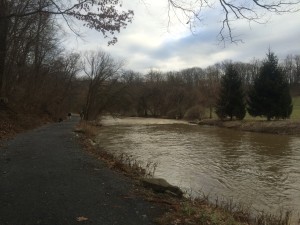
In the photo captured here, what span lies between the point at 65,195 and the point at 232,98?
140 ft

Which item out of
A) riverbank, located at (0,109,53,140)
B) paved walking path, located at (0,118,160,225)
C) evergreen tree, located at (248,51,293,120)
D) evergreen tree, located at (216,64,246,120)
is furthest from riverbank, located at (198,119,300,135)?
paved walking path, located at (0,118,160,225)

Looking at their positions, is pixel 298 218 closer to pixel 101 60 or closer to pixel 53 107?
pixel 53 107

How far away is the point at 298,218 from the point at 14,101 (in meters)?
26.9

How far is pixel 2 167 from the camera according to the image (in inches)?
412

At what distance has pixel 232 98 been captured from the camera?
159 ft

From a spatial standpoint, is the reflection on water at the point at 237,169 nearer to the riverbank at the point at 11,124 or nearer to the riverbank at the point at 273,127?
the riverbank at the point at 11,124

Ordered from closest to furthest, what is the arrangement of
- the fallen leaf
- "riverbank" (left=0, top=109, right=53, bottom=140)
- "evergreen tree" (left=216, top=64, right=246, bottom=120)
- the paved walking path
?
1. the fallen leaf
2. the paved walking path
3. "riverbank" (left=0, top=109, right=53, bottom=140)
4. "evergreen tree" (left=216, top=64, right=246, bottom=120)

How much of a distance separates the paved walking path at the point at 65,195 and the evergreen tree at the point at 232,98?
38.1 m

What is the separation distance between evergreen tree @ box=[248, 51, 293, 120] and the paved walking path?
108ft

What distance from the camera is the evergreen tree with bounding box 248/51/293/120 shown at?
41250mm

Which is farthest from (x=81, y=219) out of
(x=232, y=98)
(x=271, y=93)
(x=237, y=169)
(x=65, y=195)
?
(x=232, y=98)

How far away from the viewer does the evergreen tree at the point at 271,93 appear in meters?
41.2

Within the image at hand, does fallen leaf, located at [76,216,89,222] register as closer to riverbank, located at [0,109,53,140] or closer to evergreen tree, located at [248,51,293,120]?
riverbank, located at [0,109,53,140]

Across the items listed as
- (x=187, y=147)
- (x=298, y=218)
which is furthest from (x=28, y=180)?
(x=187, y=147)
